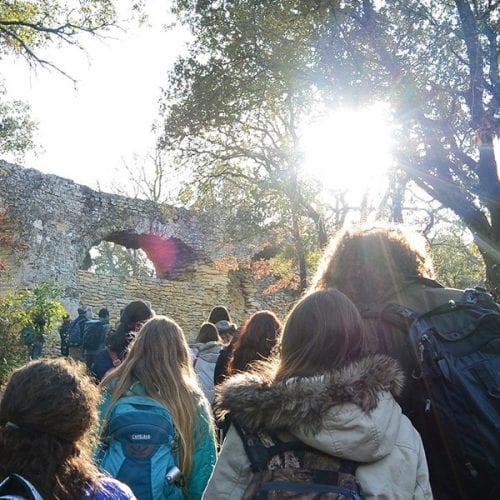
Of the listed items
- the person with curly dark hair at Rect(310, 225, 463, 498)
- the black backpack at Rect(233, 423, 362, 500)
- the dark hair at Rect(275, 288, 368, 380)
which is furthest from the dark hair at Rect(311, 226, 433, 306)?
the black backpack at Rect(233, 423, 362, 500)

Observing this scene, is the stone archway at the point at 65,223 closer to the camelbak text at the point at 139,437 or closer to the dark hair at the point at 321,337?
the camelbak text at the point at 139,437

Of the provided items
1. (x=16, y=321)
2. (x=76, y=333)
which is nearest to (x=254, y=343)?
(x=16, y=321)

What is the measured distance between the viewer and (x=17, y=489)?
1.46 meters

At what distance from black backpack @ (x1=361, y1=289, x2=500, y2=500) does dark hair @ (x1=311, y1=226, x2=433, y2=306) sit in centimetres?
20

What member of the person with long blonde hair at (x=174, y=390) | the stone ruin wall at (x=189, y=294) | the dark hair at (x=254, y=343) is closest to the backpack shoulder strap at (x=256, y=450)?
the person with long blonde hair at (x=174, y=390)

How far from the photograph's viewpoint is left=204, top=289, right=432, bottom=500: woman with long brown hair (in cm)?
168

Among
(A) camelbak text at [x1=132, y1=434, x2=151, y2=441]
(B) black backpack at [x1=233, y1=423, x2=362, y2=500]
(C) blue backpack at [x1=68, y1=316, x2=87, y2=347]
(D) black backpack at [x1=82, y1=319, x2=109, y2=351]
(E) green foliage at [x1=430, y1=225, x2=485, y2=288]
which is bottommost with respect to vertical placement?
(C) blue backpack at [x1=68, y1=316, x2=87, y2=347]

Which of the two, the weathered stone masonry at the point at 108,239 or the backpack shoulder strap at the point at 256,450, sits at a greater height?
the weathered stone masonry at the point at 108,239

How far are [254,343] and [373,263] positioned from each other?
157cm

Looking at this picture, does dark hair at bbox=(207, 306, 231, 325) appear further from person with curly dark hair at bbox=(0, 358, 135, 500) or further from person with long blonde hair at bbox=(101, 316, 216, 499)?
person with curly dark hair at bbox=(0, 358, 135, 500)

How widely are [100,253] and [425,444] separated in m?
32.2

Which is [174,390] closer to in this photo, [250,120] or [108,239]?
[250,120]

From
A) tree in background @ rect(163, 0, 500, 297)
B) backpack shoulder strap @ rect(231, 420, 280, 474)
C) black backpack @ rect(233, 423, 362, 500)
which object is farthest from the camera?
tree in background @ rect(163, 0, 500, 297)

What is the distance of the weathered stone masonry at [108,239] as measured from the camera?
45.2 ft
